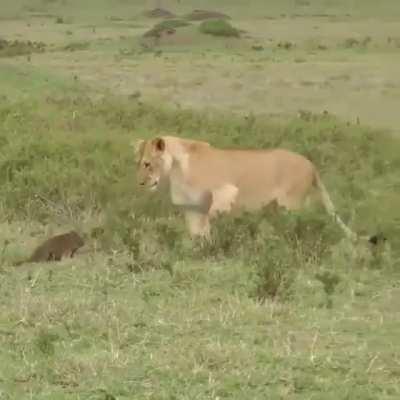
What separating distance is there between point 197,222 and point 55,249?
1149mm

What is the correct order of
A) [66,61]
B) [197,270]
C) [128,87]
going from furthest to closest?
[66,61]
[128,87]
[197,270]

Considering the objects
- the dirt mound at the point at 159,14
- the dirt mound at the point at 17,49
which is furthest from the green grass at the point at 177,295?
the dirt mound at the point at 159,14

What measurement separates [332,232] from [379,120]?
9.05 m

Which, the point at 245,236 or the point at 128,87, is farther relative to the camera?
the point at 128,87

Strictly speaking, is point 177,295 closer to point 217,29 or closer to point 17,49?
point 17,49

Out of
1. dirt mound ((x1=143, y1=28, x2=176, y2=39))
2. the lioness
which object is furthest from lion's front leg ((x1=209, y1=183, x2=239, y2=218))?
dirt mound ((x1=143, y1=28, x2=176, y2=39))

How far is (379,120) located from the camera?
17.4 meters

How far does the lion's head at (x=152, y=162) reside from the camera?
366 inches

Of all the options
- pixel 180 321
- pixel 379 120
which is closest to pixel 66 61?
pixel 379 120

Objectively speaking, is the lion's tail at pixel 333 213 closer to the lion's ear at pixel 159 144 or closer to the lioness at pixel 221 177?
the lioness at pixel 221 177

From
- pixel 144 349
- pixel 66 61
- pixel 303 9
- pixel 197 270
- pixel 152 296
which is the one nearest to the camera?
pixel 144 349

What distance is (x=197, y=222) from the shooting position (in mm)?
9164

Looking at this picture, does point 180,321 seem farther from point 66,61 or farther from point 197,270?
point 66,61

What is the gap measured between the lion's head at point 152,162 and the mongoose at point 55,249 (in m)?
1.01
